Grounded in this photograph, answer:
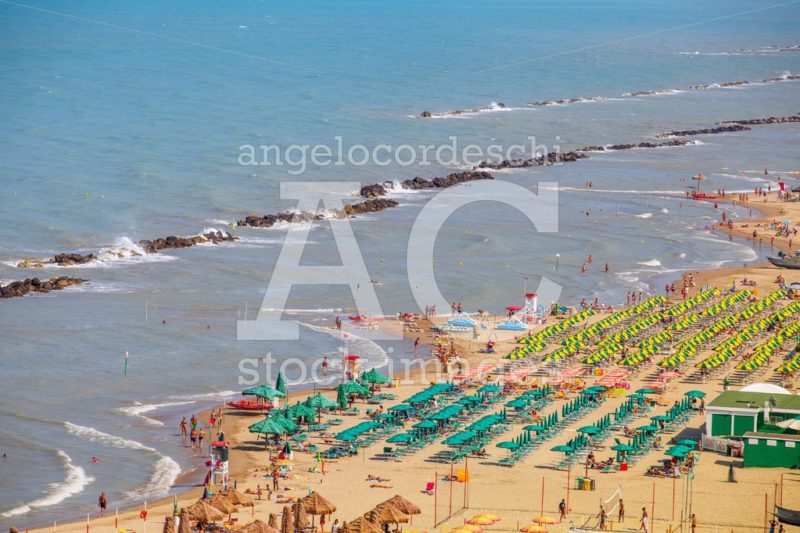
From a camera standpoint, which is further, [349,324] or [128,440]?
[349,324]

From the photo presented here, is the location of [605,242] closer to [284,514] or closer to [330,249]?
[330,249]

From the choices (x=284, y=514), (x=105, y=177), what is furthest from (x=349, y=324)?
(x=105, y=177)

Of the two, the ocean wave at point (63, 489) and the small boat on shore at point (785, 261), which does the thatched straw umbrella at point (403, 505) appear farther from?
the small boat on shore at point (785, 261)

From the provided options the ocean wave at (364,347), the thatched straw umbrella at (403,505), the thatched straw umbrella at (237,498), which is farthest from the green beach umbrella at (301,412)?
the thatched straw umbrella at (403,505)

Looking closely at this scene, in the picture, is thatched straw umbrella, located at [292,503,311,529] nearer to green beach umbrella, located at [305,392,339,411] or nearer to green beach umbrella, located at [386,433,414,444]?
green beach umbrella, located at [386,433,414,444]

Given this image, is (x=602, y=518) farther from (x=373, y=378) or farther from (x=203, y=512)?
(x=373, y=378)
